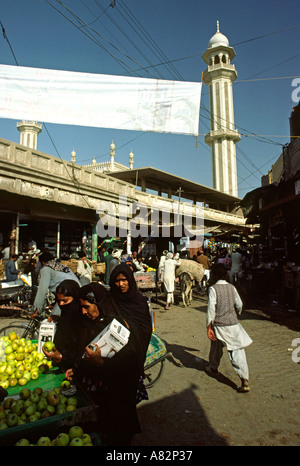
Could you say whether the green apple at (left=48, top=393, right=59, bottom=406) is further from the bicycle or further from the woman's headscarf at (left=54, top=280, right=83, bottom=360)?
the bicycle

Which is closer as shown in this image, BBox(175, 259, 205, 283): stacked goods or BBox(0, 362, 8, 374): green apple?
BBox(0, 362, 8, 374): green apple

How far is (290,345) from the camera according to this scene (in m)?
5.64

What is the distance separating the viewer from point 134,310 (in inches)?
103

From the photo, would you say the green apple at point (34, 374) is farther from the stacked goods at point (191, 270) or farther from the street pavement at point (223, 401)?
the stacked goods at point (191, 270)

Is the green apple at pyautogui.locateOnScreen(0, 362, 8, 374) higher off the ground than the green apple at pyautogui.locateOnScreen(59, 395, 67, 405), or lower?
higher

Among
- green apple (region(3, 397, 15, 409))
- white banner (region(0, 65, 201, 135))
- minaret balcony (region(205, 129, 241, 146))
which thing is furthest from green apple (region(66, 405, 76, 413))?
minaret balcony (region(205, 129, 241, 146))

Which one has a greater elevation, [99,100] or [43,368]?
[99,100]

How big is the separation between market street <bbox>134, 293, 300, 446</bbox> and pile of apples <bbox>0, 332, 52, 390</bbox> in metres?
1.25

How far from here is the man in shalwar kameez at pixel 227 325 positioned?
3813mm

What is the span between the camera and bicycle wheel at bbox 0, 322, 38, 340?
4684 millimetres

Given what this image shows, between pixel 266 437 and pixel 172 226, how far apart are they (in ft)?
54.3

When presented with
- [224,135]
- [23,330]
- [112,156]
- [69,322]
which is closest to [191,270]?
[23,330]

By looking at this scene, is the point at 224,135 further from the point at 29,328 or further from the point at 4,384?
the point at 4,384

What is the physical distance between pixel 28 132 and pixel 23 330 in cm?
4712
